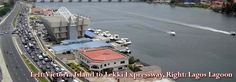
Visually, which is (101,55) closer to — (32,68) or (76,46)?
(32,68)

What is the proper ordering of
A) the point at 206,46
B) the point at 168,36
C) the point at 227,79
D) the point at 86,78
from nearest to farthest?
the point at 86,78 → the point at 227,79 → the point at 206,46 → the point at 168,36

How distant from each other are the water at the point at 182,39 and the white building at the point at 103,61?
2.23 meters

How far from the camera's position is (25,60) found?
1569cm

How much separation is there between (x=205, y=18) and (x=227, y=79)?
58.7 ft

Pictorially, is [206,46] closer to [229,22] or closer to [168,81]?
[168,81]

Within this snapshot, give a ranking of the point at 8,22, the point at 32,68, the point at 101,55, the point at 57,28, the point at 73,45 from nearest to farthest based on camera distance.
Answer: the point at 32,68
the point at 101,55
the point at 73,45
the point at 57,28
the point at 8,22

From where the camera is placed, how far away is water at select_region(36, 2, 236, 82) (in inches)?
665

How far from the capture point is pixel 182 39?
22.8 meters

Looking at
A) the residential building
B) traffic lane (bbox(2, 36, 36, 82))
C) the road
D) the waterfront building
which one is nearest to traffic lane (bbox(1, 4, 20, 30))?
the road

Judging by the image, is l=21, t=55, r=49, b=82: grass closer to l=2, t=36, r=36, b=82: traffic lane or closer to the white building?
l=2, t=36, r=36, b=82: traffic lane

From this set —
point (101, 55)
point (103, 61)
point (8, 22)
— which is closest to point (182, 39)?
point (101, 55)

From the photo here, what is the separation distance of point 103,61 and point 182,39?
31.3 feet

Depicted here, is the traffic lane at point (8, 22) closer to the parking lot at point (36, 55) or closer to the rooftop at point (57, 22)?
the parking lot at point (36, 55)

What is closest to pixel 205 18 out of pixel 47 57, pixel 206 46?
pixel 206 46
